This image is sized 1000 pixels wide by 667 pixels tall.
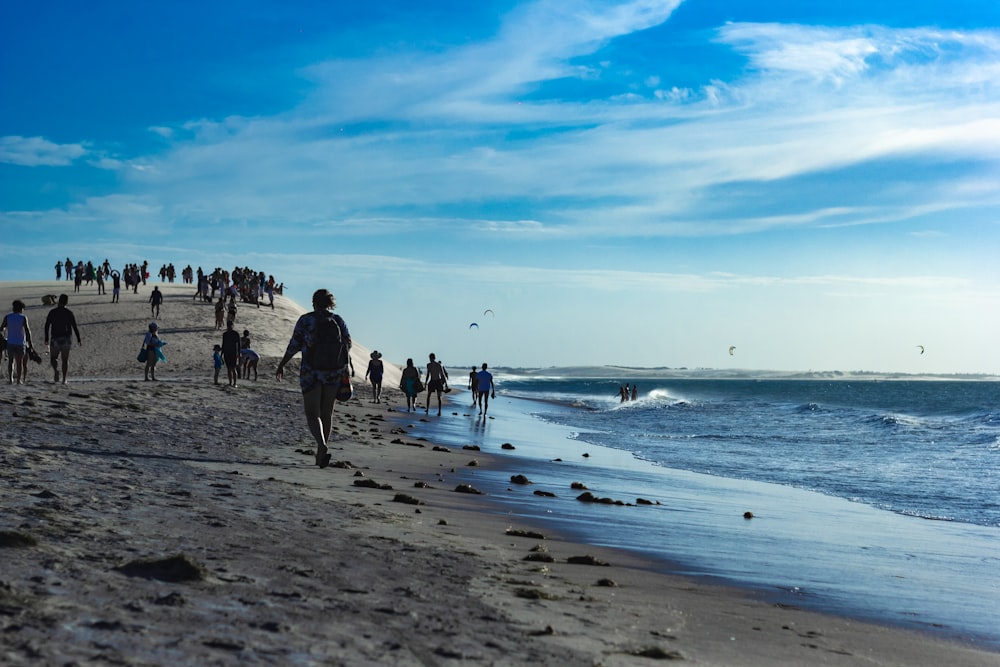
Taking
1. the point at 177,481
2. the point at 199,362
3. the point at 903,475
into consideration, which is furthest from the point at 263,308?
the point at 177,481

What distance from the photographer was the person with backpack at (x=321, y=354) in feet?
35.8

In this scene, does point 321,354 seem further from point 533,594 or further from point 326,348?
point 533,594

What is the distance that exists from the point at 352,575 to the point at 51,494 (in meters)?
2.80

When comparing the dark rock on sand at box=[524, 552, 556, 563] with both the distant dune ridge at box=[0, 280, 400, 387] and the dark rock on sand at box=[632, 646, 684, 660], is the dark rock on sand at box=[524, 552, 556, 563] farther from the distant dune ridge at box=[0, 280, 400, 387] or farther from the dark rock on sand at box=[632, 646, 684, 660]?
the distant dune ridge at box=[0, 280, 400, 387]

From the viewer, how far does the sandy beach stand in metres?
3.86

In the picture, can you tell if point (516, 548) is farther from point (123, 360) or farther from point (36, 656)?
point (123, 360)

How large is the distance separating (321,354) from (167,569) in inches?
246

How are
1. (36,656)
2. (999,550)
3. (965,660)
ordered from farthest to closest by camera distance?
1. (999,550)
2. (965,660)
3. (36,656)

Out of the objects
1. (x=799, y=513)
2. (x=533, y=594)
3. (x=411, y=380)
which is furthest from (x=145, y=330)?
(x=533, y=594)

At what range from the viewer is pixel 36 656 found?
333 cm

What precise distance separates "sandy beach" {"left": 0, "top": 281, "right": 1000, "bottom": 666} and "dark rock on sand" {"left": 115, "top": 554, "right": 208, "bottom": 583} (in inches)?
0.5

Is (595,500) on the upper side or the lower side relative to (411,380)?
lower

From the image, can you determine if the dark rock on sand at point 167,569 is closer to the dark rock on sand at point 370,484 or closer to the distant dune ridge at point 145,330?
the dark rock on sand at point 370,484

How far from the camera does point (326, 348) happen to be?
10875 mm
